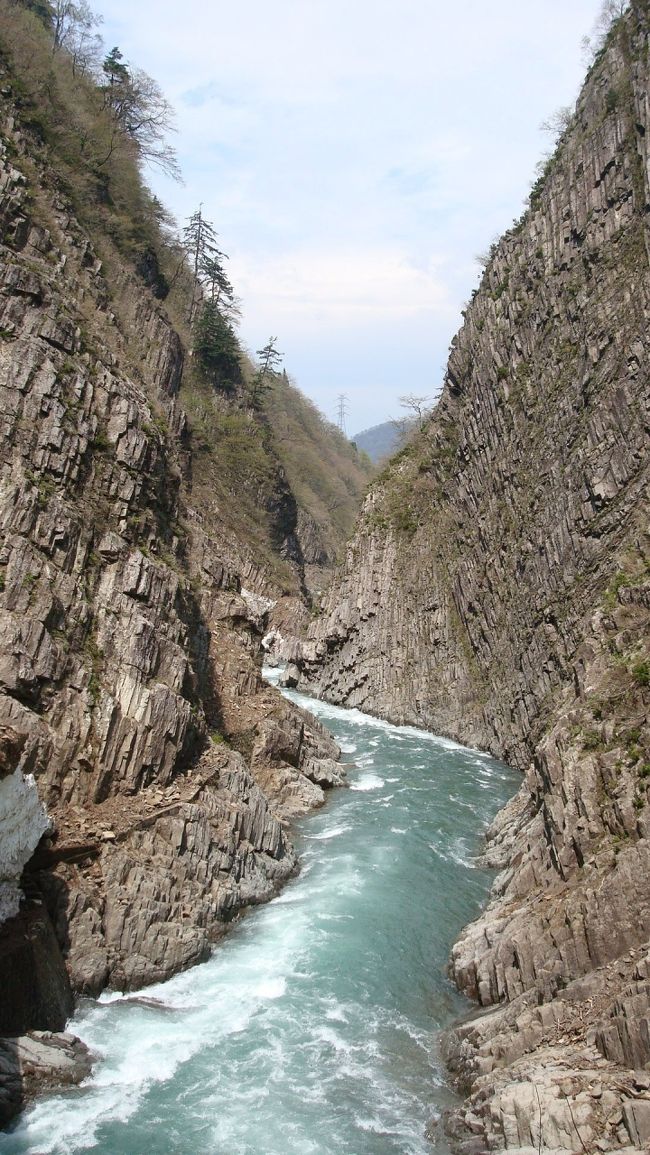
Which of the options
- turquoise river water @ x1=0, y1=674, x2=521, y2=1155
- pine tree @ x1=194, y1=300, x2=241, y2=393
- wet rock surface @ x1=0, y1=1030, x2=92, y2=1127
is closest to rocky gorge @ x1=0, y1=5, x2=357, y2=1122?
wet rock surface @ x1=0, y1=1030, x2=92, y2=1127

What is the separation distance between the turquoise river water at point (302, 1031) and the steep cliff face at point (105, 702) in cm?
99

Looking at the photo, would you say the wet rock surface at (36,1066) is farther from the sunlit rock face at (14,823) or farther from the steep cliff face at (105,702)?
the sunlit rock face at (14,823)

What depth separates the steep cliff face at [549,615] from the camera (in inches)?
454

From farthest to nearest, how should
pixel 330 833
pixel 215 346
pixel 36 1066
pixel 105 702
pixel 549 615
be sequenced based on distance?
pixel 215 346
pixel 549 615
pixel 330 833
pixel 105 702
pixel 36 1066

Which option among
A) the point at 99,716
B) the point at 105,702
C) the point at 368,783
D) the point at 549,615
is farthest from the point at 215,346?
the point at 99,716

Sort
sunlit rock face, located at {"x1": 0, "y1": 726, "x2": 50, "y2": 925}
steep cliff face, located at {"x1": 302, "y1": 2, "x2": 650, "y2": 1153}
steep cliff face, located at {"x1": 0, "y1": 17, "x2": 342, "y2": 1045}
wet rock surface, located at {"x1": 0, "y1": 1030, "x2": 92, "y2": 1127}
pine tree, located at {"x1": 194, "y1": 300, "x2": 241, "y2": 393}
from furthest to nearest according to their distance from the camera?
pine tree, located at {"x1": 194, "y1": 300, "x2": 241, "y2": 393}
steep cliff face, located at {"x1": 0, "y1": 17, "x2": 342, "y2": 1045}
sunlit rock face, located at {"x1": 0, "y1": 726, "x2": 50, "y2": 925}
wet rock surface, located at {"x1": 0, "y1": 1030, "x2": 92, "y2": 1127}
steep cliff face, located at {"x1": 302, "y1": 2, "x2": 650, "y2": 1153}

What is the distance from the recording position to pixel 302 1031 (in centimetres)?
1448

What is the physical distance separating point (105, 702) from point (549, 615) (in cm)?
2286

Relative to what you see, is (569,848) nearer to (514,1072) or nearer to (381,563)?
(514,1072)

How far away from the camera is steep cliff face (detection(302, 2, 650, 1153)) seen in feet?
37.8

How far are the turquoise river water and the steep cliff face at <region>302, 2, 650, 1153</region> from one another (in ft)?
3.70

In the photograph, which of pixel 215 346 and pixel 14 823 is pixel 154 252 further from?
pixel 14 823

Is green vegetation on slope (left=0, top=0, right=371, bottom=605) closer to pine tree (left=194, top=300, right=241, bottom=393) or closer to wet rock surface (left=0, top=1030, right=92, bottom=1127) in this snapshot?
pine tree (left=194, top=300, right=241, bottom=393)

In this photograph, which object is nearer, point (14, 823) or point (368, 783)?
point (14, 823)
